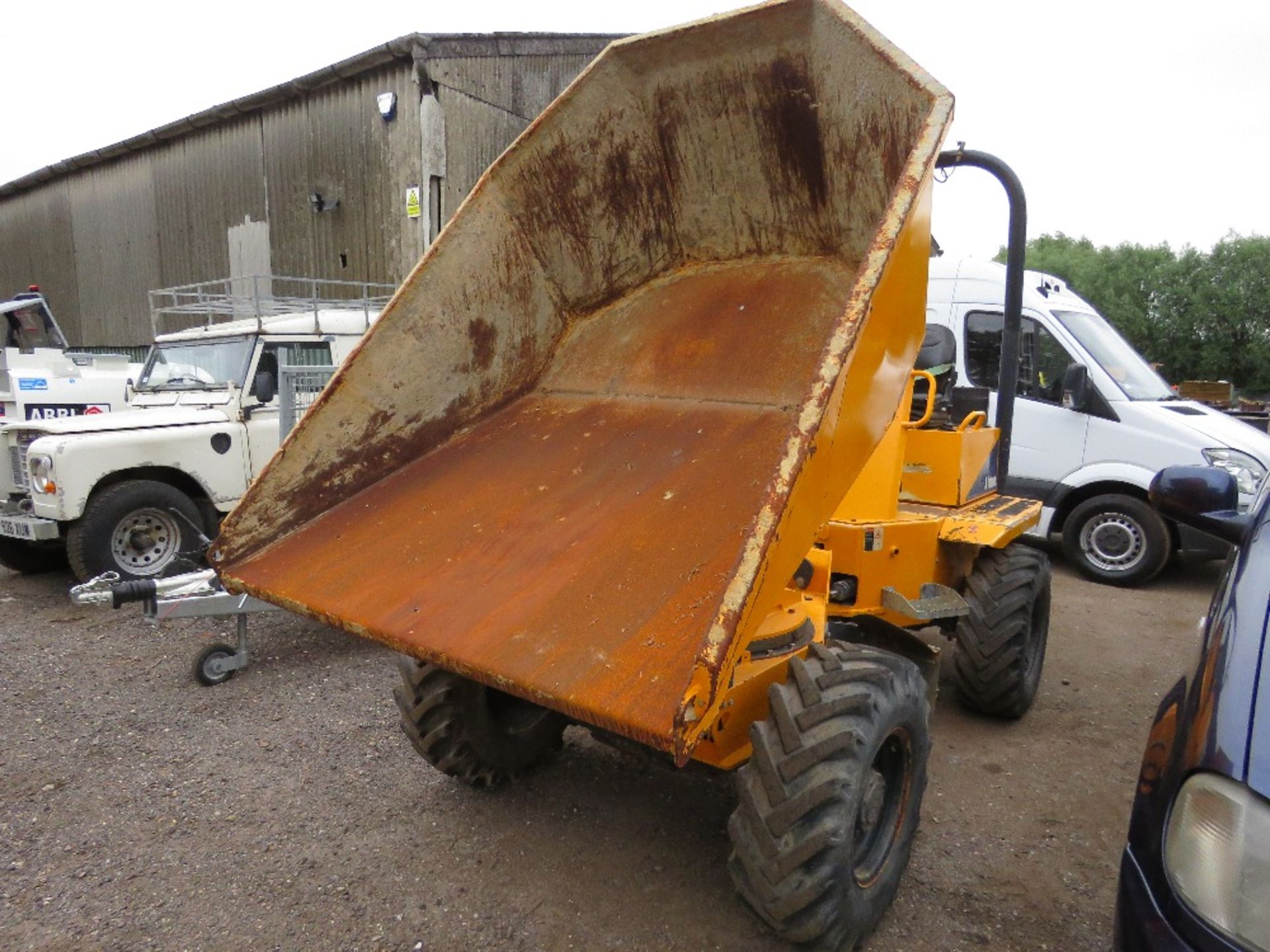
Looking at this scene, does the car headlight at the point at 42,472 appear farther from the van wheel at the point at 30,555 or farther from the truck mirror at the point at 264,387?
the truck mirror at the point at 264,387

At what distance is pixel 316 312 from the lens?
21.6ft

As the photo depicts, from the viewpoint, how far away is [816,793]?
194 cm

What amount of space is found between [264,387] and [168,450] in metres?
0.78

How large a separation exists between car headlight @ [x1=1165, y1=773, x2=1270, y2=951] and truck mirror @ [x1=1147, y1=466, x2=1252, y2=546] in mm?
1010

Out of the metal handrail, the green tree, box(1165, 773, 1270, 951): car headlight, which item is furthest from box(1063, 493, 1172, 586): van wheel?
the green tree

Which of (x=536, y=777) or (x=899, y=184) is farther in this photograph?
(x=536, y=777)

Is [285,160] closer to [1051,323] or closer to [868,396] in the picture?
[1051,323]

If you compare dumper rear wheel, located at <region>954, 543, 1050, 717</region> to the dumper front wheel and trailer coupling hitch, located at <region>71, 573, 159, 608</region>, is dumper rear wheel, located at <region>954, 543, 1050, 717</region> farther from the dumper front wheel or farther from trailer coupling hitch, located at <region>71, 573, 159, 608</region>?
trailer coupling hitch, located at <region>71, 573, 159, 608</region>

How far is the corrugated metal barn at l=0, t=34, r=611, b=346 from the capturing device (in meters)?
11.5

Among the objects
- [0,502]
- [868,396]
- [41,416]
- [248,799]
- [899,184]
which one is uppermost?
[899,184]

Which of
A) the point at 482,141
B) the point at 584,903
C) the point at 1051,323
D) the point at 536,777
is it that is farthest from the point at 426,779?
the point at 482,141

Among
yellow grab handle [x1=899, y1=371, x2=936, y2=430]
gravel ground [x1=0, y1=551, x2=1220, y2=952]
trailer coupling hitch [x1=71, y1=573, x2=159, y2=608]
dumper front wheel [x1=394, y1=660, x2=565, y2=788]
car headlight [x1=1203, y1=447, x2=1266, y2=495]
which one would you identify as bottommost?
gravel ground [x1=0, y1=551, x2=1220, y2=952]

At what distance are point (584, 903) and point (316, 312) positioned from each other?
5410mm

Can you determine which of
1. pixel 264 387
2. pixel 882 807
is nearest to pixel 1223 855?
pixel 882 807
